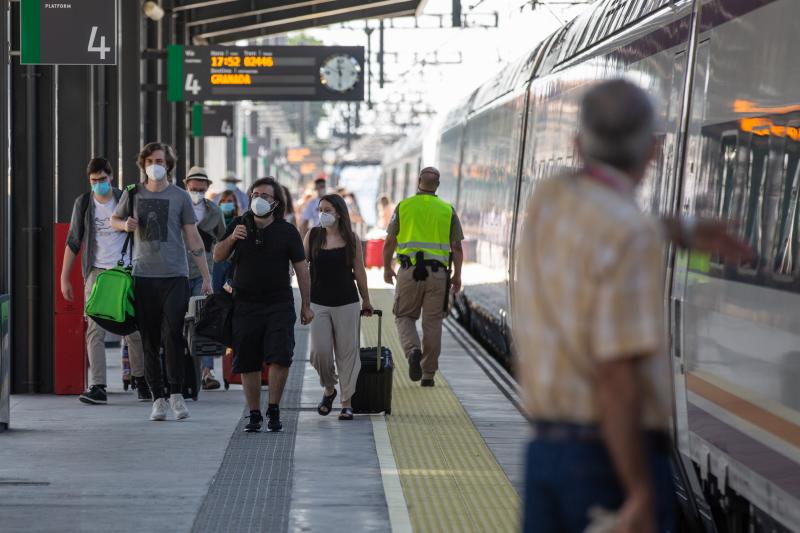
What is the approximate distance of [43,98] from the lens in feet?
37.9

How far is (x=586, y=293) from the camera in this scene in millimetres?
3090

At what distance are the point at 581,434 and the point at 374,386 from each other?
7367mm

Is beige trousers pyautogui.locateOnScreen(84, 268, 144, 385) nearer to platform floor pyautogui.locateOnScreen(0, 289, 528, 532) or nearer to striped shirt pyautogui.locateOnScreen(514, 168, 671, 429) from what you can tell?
platform floor pyautogui.locateOnScreen(0, 289, 528, 532)

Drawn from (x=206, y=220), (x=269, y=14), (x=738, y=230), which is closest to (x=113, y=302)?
(x=206, y=220)

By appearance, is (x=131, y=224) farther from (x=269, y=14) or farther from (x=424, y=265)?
(x=269, y=14)

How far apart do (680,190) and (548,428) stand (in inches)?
157

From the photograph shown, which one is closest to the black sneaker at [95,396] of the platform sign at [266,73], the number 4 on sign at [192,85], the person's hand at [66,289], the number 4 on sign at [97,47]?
the person's hand at [66,289]

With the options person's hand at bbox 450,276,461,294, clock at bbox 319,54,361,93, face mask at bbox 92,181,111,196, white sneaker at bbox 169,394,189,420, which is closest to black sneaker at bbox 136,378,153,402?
white sneaker at bbox 169,394,189,420

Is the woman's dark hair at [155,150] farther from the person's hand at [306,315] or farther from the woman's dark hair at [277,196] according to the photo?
the person's hand at [306,315]

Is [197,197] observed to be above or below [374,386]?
above

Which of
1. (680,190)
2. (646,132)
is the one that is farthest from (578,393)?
(680,190)

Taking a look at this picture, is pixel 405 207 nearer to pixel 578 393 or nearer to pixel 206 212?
pixel 206 212

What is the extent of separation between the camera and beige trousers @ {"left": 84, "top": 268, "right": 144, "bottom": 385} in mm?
10828

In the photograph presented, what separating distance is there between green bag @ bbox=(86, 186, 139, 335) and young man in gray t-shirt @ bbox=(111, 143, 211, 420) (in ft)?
0.21
